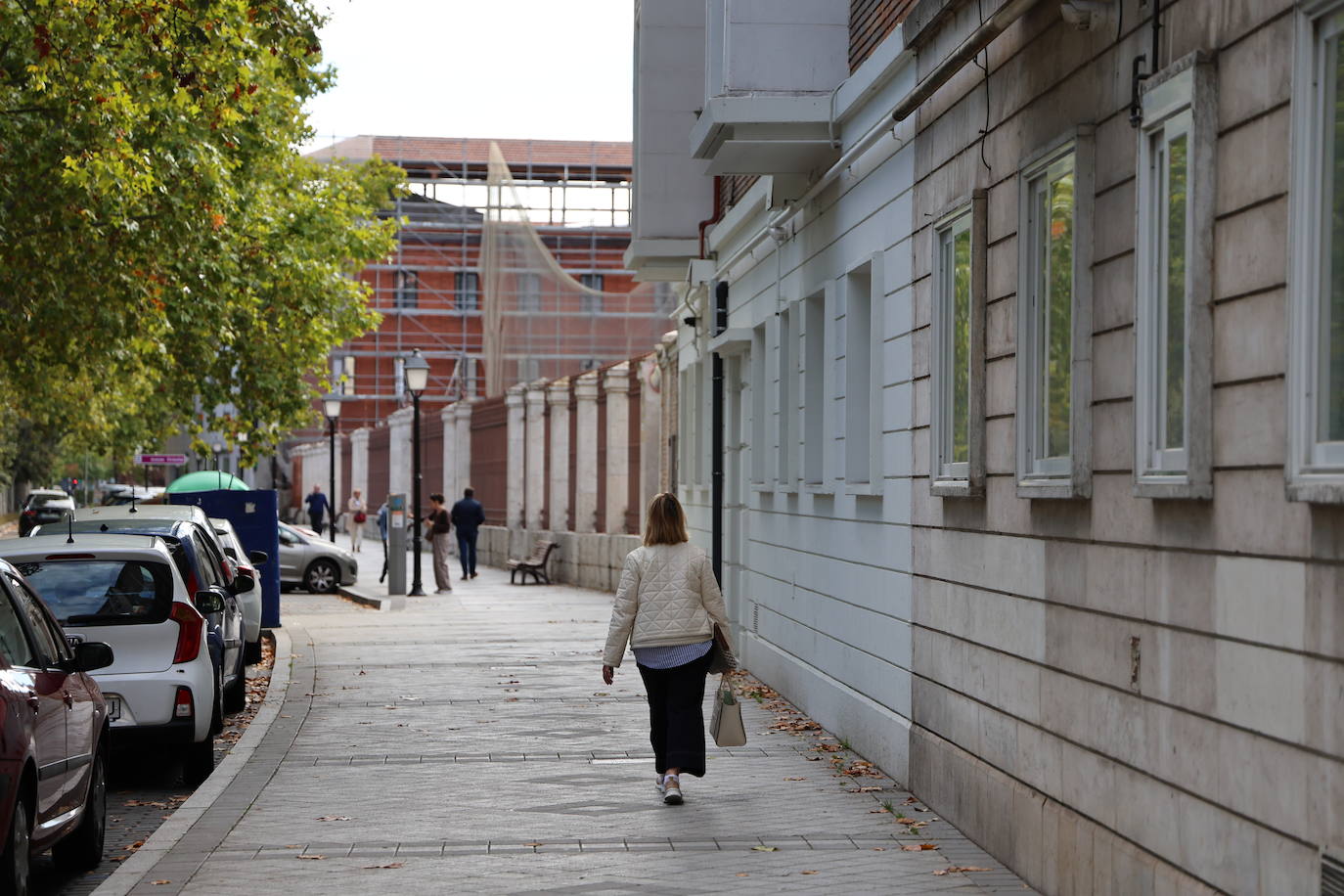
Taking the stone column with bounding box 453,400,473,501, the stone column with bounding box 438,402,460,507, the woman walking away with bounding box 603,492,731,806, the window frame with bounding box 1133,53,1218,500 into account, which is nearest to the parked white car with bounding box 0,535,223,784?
the woman walking away with bounding box 603,492,731,806

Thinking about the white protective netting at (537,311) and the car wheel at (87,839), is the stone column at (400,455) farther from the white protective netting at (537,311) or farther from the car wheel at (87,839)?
the car wheel at (87,839)

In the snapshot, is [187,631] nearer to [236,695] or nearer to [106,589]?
[106,589]

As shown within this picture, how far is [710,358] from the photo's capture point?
69.5 ft

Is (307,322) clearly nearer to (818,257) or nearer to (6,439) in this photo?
(818,257)

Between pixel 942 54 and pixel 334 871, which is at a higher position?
pixel 942 54

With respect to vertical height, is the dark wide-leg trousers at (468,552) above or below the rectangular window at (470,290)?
below

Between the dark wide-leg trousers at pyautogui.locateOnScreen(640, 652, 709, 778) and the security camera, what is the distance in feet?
14.2

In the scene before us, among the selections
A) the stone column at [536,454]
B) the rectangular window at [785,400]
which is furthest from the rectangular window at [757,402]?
the stone column at [536,454]

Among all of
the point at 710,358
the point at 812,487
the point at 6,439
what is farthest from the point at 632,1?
the point at 6,439

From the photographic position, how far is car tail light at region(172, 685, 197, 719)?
36.8 feet

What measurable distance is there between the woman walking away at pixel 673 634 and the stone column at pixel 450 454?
3623 centimetres

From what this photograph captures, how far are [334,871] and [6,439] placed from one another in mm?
74389

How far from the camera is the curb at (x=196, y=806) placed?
8391mm

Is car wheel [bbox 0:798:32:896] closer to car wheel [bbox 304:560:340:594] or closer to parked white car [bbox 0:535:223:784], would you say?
parked white car [bbox 0:535:223:784]
